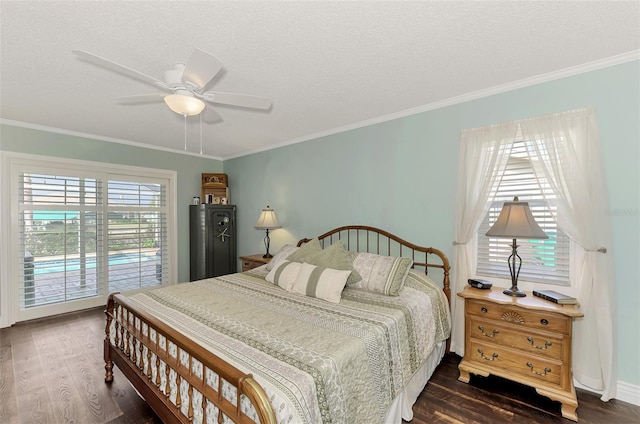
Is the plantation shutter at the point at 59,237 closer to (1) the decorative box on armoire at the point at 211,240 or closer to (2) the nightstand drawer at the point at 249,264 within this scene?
(1) the decorative box on armoire at the point at 211,240

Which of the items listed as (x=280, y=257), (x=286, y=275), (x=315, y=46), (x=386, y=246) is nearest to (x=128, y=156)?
(x=280, y=257)

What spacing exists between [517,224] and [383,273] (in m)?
1.13

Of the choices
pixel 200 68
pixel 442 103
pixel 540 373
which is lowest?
pixel 540 373

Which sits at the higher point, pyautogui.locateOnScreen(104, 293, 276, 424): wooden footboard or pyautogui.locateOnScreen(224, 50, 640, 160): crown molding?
pyautogui.locateOnScreen(224, 50, 640, 160): crown molding

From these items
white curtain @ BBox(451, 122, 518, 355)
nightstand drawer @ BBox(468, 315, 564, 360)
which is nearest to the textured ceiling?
white curtain @ BBox(451, 122, 518, 355)

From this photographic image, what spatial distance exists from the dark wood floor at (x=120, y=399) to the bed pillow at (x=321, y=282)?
1020 millimetres

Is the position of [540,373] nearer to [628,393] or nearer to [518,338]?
[518,338]

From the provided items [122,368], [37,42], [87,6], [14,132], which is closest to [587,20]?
[87,6]

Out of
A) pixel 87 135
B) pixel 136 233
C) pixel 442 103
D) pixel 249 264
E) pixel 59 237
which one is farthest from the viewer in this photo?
pixel 136 233

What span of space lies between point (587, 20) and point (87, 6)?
290cm

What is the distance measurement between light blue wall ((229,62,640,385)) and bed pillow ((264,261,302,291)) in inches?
45.4

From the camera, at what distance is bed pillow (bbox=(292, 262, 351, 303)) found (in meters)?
2.41

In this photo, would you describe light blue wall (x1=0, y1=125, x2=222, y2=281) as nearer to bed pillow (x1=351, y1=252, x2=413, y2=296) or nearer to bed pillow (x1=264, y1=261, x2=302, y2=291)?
bed pillow (x1=264, y1=261, x2=302, y2=291)

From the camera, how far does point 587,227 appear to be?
2168 mm
